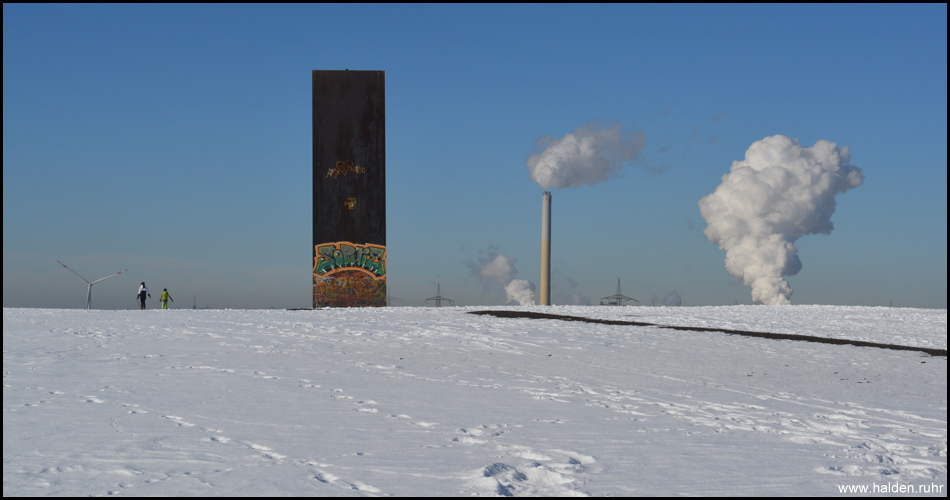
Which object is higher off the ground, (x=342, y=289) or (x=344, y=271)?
(x=344, y=271)

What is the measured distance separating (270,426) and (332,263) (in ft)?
103

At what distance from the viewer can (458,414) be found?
32.7 feet

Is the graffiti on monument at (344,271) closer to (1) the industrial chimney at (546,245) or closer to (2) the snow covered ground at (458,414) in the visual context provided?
(1) the industrial chimney at (546,245)

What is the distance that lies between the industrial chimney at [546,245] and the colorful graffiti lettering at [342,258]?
15.6 metres

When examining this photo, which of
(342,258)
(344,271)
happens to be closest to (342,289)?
(344,271)

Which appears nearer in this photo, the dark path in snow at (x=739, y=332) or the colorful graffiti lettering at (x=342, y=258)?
the dark path in snow at (x=739, y=332)

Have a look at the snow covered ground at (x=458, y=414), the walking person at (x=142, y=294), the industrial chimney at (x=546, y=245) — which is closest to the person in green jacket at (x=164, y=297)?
the walking person at (x=142, y=294)

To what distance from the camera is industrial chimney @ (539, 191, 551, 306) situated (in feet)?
169

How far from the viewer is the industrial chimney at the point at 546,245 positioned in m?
51.4

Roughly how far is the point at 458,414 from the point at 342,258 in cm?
3065

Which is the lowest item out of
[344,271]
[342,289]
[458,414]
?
[458,414]

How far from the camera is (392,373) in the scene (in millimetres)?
13852

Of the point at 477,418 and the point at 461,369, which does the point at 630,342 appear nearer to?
the point at 461,369

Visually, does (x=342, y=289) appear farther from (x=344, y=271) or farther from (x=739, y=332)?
(x=739, y=332)
